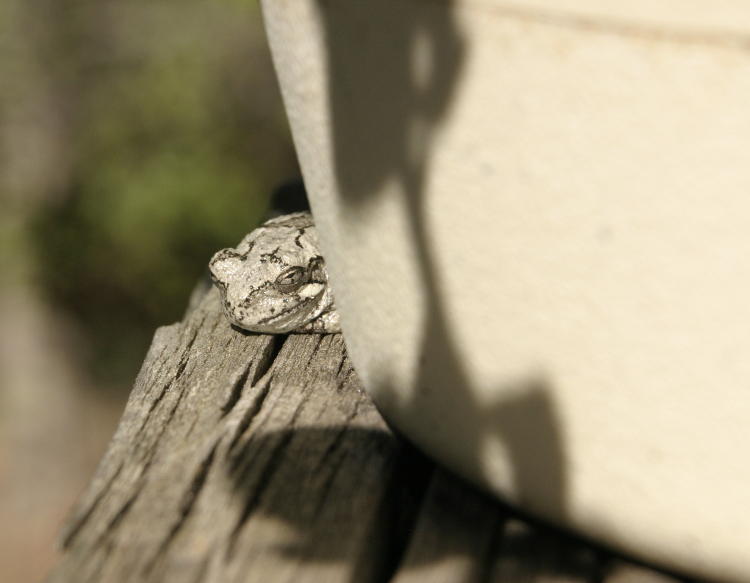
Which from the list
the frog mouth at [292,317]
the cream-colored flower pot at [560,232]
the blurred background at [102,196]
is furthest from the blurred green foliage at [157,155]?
the cream-colored flower pot at [560,232]

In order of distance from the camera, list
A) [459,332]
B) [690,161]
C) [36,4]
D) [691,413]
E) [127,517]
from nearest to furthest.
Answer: [690,161] → [691,413] → [459,332] → [127,517] → [36,4]

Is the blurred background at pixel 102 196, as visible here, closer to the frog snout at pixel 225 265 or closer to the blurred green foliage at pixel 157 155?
the blurred green foliage at pixel 157 155

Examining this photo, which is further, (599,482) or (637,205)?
(599,482)

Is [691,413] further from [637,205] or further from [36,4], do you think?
[36,4]

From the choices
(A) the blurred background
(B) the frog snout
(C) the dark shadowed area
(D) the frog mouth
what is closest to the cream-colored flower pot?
(C) the dark shadowed area

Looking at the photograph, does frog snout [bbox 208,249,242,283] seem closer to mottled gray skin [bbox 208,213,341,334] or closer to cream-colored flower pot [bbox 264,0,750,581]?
mottled gray skin [bbox 208,213,341,334]

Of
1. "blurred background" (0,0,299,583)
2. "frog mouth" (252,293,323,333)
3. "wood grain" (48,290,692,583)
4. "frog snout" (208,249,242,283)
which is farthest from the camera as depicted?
"blurred background" (0,0,299,583)

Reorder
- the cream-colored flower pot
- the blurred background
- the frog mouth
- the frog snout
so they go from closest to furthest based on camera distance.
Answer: the cream-colored flower pot < the frog mouth < the frog snout < the blurred background

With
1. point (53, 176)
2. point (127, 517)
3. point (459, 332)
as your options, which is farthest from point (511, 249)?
point (53, 176)
